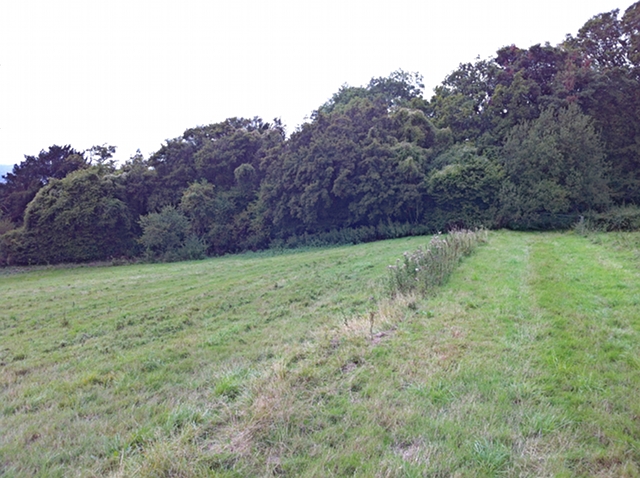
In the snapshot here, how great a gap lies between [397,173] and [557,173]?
9.45m

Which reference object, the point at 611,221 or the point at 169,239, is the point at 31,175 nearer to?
the point at 169,239

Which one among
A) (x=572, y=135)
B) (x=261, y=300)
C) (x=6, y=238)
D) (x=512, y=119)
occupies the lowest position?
(x=261, y=300)

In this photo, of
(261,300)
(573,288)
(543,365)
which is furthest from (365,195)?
(543,365)

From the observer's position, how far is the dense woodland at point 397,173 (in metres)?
25.0

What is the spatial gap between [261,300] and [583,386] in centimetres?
775

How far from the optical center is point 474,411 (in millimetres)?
3348

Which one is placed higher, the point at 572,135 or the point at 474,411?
the point at 572,135

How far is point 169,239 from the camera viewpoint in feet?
97.1

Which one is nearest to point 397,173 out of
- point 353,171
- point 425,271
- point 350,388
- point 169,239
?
point 353,171

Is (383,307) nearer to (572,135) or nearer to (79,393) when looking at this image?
(79,393)

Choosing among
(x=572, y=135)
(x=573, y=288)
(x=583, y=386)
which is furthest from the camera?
(x=572, y=135)

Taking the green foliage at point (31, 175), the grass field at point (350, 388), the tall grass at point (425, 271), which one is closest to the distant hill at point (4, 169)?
the green foliage at point (31, 175)

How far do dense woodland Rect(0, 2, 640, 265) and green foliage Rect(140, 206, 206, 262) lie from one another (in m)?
0.10

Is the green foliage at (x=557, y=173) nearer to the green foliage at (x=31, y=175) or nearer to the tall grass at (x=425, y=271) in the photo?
the tall grass at (x=425, y=271)
